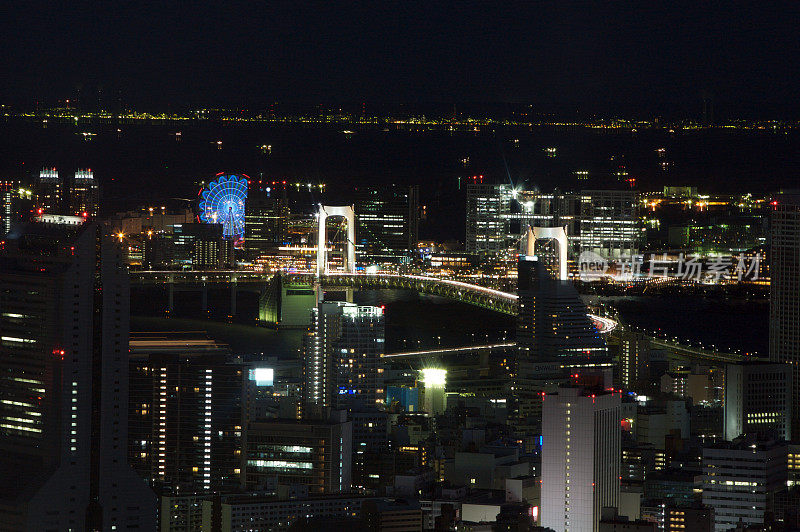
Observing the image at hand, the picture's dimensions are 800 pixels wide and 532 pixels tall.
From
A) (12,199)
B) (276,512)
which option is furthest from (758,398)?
(12,199)

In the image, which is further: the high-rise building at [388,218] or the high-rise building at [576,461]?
the high-rise building at [388,218]

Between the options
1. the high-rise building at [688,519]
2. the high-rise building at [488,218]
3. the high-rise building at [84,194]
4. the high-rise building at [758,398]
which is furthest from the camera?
the high-rise building at [488,218]

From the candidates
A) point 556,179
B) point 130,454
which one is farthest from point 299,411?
point 556,179

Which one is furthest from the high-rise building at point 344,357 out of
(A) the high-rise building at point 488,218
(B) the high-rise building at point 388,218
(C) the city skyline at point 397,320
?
(A) the high-rise building at point 488,218

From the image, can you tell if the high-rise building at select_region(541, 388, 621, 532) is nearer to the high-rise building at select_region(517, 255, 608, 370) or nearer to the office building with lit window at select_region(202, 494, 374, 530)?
the office building with lit window at select_region(202, 494, 374, 530)

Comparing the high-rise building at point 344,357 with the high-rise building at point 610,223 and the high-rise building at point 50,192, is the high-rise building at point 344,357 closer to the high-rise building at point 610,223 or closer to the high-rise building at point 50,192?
the high-rise building at point 50,192

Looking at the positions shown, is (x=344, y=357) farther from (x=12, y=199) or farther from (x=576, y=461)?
(x=12, y=199)

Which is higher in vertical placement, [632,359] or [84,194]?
[84,194]
